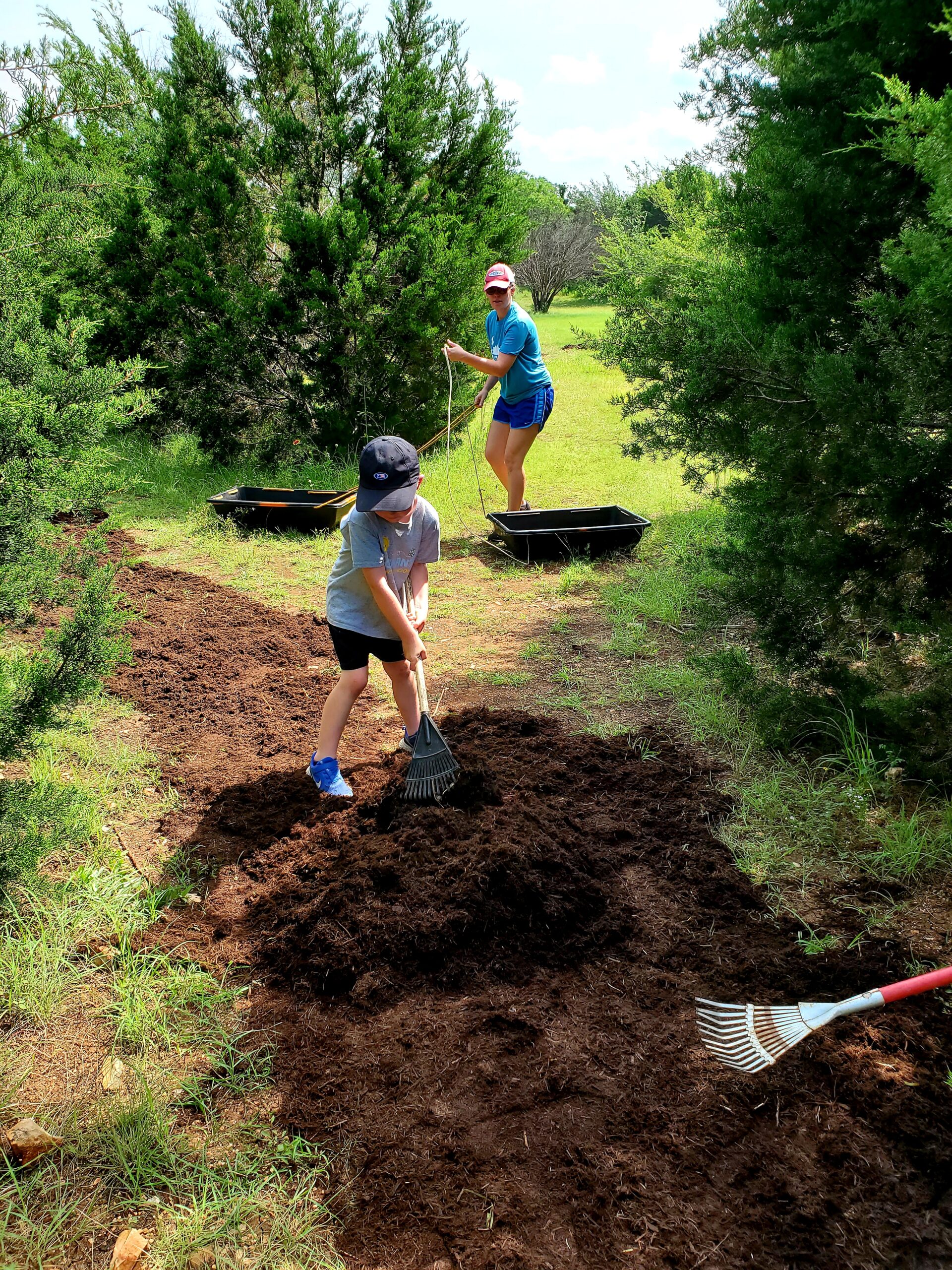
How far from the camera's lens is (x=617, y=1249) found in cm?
186

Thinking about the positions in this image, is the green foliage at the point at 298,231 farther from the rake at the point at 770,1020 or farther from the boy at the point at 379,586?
the rake at the point at 770,1020

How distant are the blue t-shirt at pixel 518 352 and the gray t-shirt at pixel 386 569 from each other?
10.7 feet

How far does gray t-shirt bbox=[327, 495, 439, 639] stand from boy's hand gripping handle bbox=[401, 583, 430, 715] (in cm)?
10

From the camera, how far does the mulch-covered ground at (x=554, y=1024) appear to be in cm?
192

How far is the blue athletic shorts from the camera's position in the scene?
6.55 metres

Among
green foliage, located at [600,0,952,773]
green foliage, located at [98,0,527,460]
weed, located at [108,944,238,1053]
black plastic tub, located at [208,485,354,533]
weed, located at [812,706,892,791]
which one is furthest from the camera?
green foliage, located at [98,0,527,460]

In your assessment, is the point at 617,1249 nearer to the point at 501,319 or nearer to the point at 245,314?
the point at 501,319

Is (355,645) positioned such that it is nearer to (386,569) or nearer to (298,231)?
(386,569)

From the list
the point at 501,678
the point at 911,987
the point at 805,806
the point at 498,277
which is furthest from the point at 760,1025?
the point at 498,277

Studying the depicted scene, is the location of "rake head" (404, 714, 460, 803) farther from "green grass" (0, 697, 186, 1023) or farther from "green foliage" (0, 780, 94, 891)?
"green foliage" (0, 780, 94, 891)

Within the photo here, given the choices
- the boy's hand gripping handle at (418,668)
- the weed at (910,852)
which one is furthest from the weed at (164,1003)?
the weed at (910,852)

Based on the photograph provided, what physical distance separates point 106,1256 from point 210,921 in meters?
1.13

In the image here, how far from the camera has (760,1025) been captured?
226 centimetres

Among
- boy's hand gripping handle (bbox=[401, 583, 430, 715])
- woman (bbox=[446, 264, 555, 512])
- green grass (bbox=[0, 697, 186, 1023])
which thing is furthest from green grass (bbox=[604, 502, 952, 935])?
woman (bbox=[446, 264, 555, 512])
